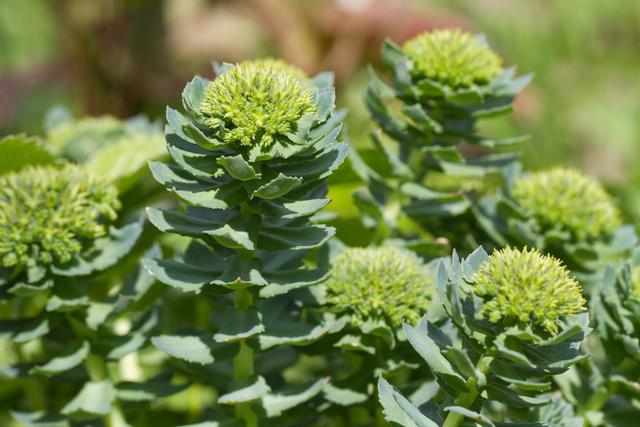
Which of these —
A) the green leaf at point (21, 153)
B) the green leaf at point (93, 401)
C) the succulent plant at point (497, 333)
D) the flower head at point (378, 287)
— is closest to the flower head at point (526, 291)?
the succulent plant at point (497, 333)

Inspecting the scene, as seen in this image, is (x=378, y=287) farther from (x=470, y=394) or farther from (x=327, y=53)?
(x=327, y=53)

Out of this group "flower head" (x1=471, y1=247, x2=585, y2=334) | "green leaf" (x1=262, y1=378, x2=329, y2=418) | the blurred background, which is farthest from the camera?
the blurred background

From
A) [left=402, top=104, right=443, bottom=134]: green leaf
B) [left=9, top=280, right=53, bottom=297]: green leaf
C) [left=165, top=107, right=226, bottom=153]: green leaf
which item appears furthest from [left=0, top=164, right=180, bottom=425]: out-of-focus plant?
[left=402, top=104, right=443, bottom=134]: green leaf

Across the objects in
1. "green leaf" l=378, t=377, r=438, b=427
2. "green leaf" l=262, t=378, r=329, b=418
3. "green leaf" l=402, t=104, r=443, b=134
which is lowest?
"green leaf" l=378, t=377, r=438, b=427

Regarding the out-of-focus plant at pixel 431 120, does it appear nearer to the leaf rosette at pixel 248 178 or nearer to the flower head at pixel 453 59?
the flower head at pixel 453 59

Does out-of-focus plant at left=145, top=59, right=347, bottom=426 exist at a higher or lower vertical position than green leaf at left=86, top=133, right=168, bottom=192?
lower

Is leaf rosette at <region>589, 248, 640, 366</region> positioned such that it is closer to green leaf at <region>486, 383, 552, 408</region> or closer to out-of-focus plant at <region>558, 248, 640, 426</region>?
out-of-focus plant at <region>558, 248, 640, 426</region>

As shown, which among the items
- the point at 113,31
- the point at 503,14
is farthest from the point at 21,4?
the point at 503,14
